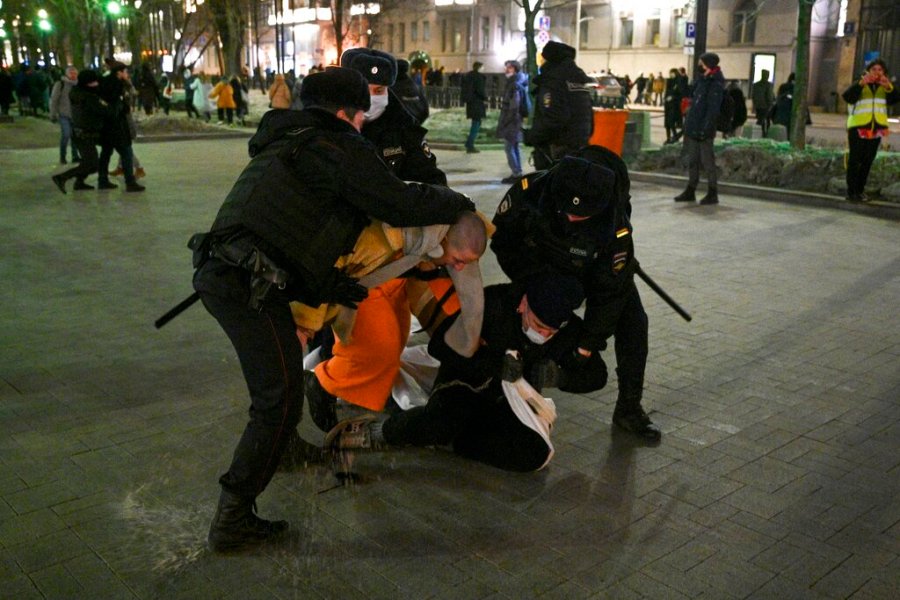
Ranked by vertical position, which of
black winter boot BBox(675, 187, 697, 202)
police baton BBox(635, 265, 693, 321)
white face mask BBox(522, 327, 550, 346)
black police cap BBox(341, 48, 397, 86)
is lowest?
black winter boot BBox(675, 187, 697, 202)

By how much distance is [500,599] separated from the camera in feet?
10.7

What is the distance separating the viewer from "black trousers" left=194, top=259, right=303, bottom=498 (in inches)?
131

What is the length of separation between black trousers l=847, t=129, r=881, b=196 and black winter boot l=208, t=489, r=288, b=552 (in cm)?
990

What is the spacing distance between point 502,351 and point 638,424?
38.5 inches

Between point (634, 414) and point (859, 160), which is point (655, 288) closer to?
point (634, 414)

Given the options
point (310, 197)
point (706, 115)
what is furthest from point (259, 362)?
point (706, 115)

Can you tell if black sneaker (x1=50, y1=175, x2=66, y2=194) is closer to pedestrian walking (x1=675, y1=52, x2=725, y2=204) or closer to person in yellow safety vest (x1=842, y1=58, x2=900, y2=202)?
pedestrian walking (x1=675, y1=52, x2=725, y2=204)

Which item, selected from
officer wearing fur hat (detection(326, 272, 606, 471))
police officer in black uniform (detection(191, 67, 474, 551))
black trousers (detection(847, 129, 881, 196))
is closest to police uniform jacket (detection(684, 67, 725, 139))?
black trousers (detection(847, 129, 881, 196))

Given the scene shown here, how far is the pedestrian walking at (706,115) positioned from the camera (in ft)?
38.4

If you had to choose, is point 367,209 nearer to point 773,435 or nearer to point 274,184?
point 274,184

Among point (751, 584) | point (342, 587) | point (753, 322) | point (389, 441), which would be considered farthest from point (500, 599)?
point (753, 322)

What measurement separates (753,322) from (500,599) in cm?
408

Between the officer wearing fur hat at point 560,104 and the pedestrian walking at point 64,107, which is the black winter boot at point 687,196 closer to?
the officer wearing fur hat at point 560,104

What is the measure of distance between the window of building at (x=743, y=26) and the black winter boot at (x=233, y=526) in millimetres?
45368
